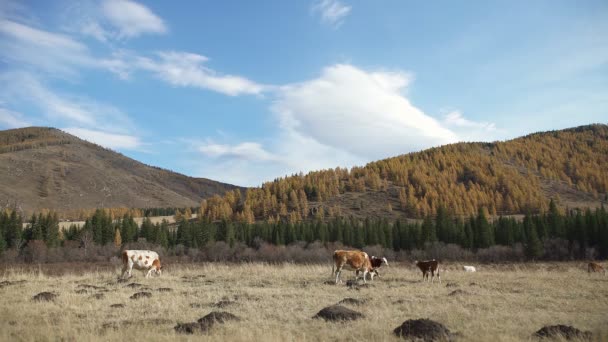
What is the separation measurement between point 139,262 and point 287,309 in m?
15.2

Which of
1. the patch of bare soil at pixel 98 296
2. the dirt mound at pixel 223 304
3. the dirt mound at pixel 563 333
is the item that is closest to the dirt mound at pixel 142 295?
the patch of bare soil at pixel 98 296

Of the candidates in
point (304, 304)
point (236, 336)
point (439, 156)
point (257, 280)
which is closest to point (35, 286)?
point (257, 280)

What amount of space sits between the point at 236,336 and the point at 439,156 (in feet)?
652

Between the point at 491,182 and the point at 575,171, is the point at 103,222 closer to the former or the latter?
the point at 491,182

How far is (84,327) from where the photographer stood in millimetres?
9703

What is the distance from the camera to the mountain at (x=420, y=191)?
13812 centimetres

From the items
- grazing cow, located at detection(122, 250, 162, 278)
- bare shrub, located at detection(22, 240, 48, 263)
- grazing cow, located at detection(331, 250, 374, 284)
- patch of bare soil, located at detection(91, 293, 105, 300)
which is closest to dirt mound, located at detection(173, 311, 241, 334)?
patch of bare soil, located at detection(91, 293, 105, 300)

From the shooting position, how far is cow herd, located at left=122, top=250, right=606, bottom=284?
21.6 m

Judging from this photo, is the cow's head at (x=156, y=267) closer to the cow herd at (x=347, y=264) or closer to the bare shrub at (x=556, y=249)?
the cow herd at (x=347, y=264)

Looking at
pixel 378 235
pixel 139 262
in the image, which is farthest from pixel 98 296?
pixel 378 235

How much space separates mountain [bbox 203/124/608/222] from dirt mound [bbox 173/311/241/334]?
11084cm

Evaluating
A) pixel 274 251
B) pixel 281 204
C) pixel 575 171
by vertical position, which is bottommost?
pixel 274 251

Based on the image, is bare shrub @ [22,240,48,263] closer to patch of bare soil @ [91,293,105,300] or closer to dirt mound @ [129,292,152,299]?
patch of bare soil @ [91,293,105,300]

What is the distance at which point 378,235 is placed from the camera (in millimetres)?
87688
